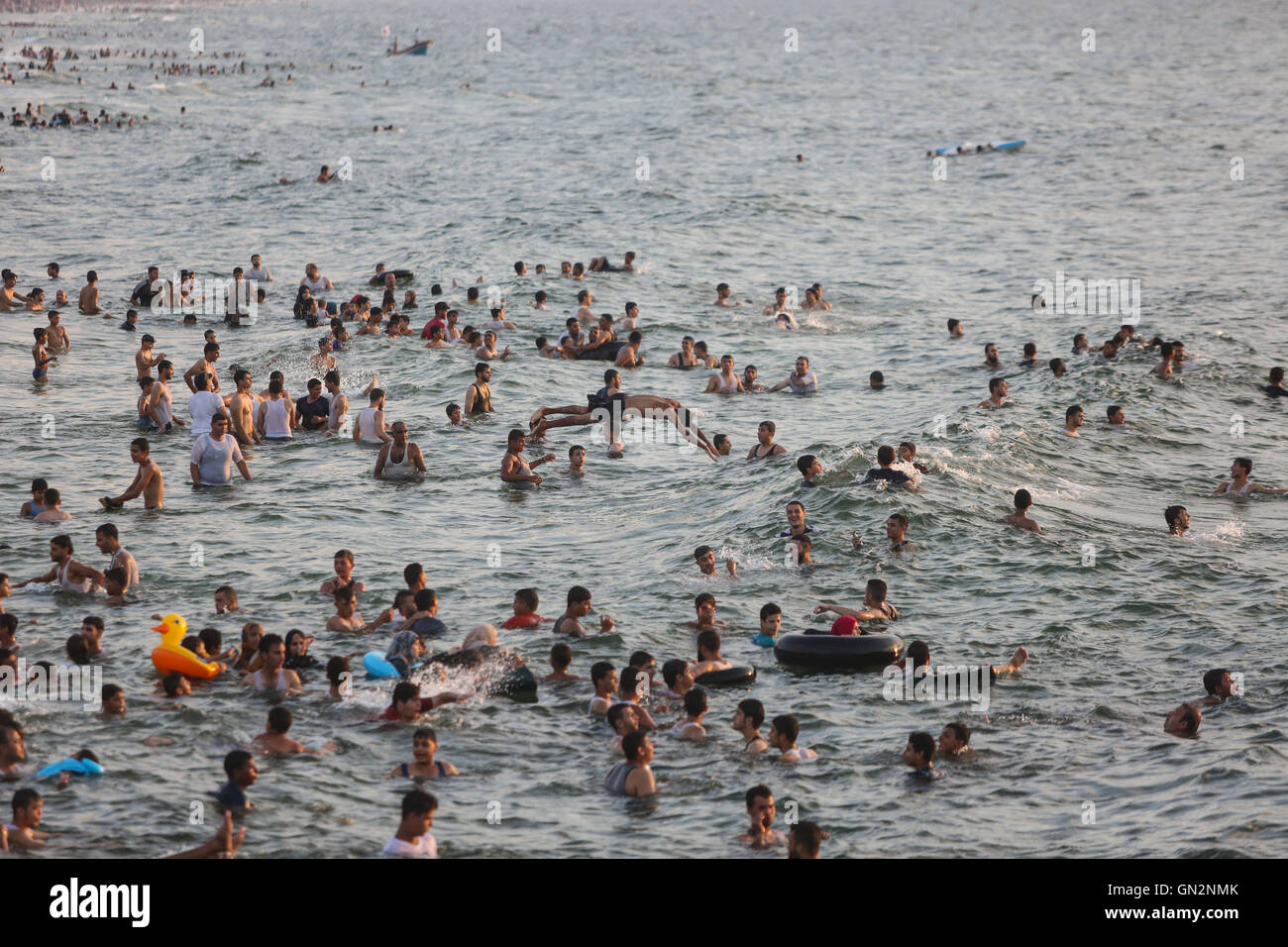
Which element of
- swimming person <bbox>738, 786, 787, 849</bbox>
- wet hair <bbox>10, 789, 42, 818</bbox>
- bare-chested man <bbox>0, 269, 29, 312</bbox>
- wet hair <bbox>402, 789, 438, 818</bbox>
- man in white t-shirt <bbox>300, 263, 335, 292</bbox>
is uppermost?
man in white t-shirt <bbox>300, 263, 335, 292</bbox>

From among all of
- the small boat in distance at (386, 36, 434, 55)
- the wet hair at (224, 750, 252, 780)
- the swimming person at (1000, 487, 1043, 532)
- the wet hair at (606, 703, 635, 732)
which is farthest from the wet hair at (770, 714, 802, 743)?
the small boat in distance at (386, 36, 434, 55)

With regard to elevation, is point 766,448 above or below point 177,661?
above

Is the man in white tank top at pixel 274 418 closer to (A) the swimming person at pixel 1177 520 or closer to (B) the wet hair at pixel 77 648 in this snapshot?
(B) the wet hair at pixel 77 648

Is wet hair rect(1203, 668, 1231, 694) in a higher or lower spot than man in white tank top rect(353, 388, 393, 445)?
lower

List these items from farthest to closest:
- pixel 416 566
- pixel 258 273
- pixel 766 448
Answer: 1. pixel 258 273
2. pixel 766 448
3. pixel 416 566

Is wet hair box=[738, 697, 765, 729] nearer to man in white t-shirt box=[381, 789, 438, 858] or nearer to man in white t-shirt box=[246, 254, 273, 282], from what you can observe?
man in white t-shirt box=[381, 789, 438, 858]

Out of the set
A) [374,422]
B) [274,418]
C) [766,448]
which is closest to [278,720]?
[374,422]

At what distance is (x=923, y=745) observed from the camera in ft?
39.8

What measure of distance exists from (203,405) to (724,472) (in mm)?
8249

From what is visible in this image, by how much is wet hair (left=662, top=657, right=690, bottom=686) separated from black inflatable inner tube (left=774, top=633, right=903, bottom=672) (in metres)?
1.34

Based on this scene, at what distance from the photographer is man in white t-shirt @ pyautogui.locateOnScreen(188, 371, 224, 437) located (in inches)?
827

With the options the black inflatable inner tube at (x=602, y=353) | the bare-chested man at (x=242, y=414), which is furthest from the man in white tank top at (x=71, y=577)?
the black inflatable inner tube at (x=602, y=353)

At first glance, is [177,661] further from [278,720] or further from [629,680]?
[629,680]

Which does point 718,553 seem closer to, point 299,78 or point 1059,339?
point 1059,339
